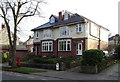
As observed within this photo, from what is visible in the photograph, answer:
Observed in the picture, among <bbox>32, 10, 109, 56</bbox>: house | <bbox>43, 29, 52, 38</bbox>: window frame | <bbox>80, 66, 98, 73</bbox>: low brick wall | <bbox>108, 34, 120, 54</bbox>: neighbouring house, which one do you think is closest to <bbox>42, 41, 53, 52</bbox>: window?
<bbox>32, 10, 109, 56</bbox>: house

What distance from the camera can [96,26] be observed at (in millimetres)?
34906

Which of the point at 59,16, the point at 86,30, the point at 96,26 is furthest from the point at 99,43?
the point at 59,16

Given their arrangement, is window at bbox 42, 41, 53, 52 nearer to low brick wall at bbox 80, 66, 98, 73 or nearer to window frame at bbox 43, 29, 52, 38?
window frame at bbox 43, 29, 52, 38

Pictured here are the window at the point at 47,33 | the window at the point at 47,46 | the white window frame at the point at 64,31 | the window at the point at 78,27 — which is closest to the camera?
the window at the point at 78,27

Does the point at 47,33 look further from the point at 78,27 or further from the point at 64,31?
the point at 78,27

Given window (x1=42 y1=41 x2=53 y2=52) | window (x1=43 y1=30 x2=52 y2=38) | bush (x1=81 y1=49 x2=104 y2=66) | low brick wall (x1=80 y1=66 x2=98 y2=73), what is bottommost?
low brick wall (x1=80 y1=66 x2=98 y2=73)

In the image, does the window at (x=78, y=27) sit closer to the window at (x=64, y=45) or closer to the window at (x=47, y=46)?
the window at (x=64, y=45)

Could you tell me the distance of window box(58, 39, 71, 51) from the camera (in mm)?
33844

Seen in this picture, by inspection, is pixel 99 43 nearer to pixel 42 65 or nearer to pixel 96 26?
pixel 96 26

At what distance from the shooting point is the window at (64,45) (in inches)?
1332

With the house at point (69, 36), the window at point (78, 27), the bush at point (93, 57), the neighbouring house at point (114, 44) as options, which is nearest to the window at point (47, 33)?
the house at point (69, 36)

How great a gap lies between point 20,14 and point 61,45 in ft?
41.4

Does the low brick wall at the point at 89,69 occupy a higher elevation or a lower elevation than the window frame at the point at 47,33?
lower

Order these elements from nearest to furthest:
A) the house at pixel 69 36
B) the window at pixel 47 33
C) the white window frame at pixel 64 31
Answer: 1. the house at pixel 69 36
2. the white window frame at pixel 64 31
3. the window at pixel 47 33
